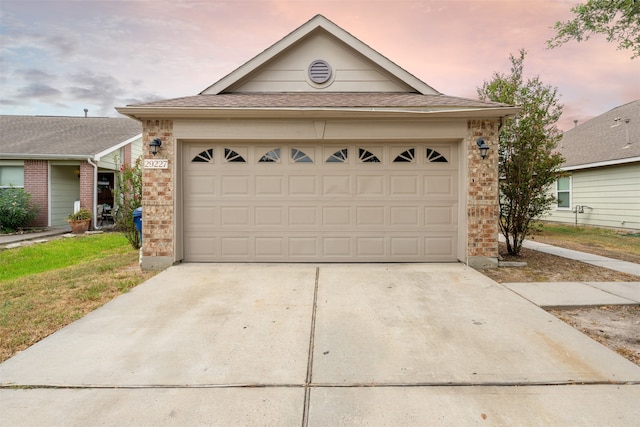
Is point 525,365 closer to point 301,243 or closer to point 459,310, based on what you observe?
point 459,310

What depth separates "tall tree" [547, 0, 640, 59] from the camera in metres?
7.93

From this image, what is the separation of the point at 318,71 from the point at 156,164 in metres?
4.49

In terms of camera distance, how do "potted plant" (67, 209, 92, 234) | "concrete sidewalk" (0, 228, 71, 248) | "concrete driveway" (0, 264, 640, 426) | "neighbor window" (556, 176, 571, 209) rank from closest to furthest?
"concrete driveway" (0, 264, 640, 426), "concrete sidewalk" (0, 228, 71, 248), "potted plant" (67, 209, 92, 234), "neighbor window" (556, 176, 571, 209)

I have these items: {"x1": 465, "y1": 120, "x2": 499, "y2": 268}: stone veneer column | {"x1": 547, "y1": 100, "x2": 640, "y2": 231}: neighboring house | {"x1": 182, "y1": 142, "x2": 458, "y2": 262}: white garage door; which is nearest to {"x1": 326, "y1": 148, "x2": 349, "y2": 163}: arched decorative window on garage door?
A: {"x1": 182, "y1": 142, "x2": 458, "y2": 262}: white garage door

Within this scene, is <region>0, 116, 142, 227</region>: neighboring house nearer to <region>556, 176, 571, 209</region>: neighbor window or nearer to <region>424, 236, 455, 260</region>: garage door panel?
<region>424, 236, 455, 260</region>: garage door panel

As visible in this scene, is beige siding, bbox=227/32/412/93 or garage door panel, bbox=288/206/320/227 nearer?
garage door panel, bbox=288/206/320/227

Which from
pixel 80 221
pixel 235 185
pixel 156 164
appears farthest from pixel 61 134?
pixel 235 185

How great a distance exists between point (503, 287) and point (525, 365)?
2.56 m

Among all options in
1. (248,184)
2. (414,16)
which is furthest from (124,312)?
(414,16)

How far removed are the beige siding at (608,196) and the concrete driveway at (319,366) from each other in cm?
1005

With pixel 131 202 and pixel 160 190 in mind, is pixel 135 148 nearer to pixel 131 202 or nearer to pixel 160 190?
pixel 131 202

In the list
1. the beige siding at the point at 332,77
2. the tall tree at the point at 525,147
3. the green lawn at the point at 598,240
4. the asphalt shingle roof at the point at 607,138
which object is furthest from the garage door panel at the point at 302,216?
the asphalt shingle roof at the point at 607,138

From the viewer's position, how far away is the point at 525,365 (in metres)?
2.84

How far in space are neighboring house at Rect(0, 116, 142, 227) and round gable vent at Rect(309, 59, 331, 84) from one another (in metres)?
8.10
